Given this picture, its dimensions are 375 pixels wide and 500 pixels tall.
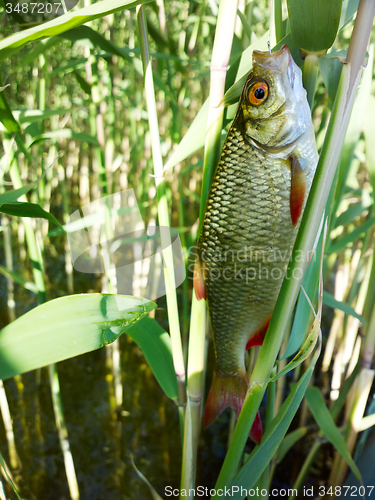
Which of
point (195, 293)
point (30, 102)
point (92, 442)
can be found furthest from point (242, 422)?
point (30, 102)

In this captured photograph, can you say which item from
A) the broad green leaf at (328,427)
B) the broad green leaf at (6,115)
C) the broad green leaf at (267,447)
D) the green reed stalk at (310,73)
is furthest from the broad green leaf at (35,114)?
A: the broad green leaf at (328,427)

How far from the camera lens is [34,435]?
4.06 ft

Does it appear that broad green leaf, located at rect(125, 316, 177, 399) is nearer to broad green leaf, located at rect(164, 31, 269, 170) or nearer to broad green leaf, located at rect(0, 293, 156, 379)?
broad green leaf, located at rect(0, 293, 156, 379)

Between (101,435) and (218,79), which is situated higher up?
(218,79)

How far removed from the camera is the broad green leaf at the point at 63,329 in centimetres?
42

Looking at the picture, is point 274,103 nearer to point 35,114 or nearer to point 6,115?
point 6,115

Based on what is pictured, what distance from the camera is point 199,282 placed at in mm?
567

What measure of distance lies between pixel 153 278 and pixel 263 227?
1.42 meters

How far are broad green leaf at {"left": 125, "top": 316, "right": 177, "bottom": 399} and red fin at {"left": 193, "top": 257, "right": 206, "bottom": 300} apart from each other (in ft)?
0.55

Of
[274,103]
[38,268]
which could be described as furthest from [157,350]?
[274,103]

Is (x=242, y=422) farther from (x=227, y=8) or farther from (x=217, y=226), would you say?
(x=227, y=8)

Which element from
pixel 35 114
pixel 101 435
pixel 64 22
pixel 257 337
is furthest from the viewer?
pixel 101 435

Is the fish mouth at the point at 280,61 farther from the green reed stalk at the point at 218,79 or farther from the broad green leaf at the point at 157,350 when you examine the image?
the broad green leaf at the point at 157,350

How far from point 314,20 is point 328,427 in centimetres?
75
